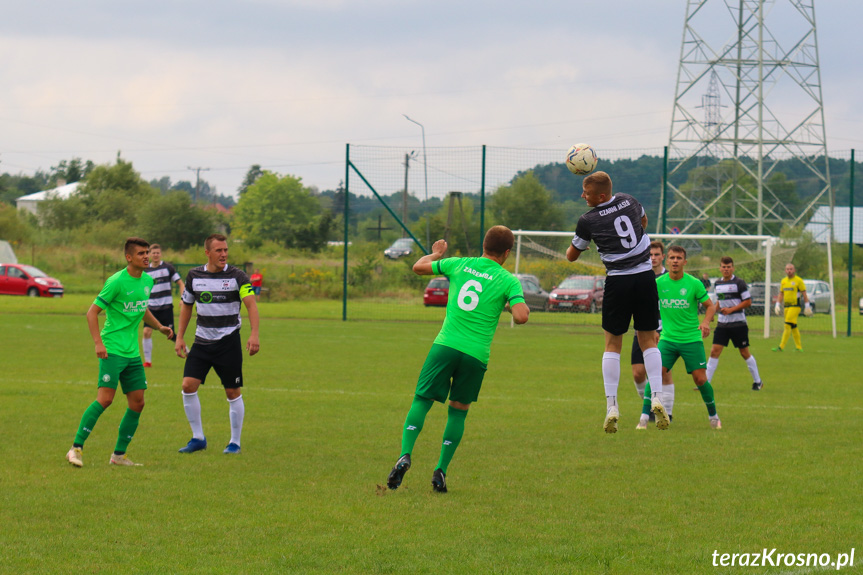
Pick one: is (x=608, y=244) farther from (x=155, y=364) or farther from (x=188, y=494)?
(x=155, y=364)

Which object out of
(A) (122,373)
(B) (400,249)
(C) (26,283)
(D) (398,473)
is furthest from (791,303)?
(C) (26,283)

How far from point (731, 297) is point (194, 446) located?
30.4 ft

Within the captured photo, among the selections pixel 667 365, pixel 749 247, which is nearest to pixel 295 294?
pixel 749 247

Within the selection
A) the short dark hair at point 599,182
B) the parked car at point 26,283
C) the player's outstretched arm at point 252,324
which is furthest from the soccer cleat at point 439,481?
the parked car at point 26,283

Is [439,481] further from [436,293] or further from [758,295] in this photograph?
[436,293]

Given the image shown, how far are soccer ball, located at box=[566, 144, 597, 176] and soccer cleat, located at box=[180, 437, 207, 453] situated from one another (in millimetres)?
4474

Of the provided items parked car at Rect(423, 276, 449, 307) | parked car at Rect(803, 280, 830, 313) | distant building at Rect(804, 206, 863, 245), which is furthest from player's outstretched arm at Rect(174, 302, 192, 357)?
parked car at Rect(803, 280, 830, 313)

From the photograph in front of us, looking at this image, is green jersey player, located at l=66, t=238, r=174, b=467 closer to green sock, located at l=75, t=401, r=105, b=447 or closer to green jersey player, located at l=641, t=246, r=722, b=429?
green sock, located at l=75, t=401, r=105, b=447

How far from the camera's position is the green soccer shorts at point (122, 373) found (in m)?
8.15

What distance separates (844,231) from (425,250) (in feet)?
44.1

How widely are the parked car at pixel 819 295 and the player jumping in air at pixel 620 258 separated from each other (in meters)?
24.1

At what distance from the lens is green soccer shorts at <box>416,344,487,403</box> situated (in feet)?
23.1

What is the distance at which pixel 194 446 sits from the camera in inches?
349

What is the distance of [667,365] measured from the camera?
34.7ft
